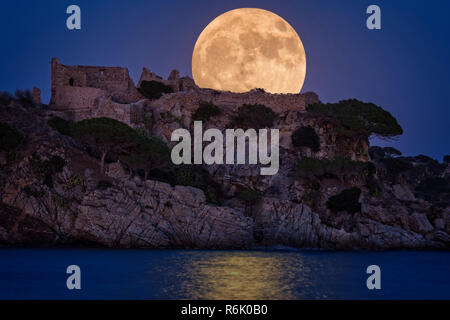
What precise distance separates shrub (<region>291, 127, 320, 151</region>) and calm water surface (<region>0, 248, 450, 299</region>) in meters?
19.8

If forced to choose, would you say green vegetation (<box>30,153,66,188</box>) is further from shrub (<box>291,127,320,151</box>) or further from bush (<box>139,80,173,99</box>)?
shrub (<box>291,127,320,151</box>)

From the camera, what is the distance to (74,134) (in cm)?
5328

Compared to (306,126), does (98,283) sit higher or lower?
lower

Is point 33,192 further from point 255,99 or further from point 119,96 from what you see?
point 255,99

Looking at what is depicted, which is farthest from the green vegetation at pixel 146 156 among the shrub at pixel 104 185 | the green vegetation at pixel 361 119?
the green vegetation at pixel 361 119

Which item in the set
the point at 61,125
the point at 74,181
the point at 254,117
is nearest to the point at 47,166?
the point at 74,181

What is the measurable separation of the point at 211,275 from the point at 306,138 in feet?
113

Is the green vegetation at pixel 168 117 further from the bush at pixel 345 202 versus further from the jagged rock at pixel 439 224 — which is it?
the jagged rock at pixel 439 224

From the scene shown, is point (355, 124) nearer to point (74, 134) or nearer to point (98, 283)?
point (74, 134)

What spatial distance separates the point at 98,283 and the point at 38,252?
54.4ft

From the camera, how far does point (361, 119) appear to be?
65188 millimetres

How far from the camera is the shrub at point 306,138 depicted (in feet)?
207
